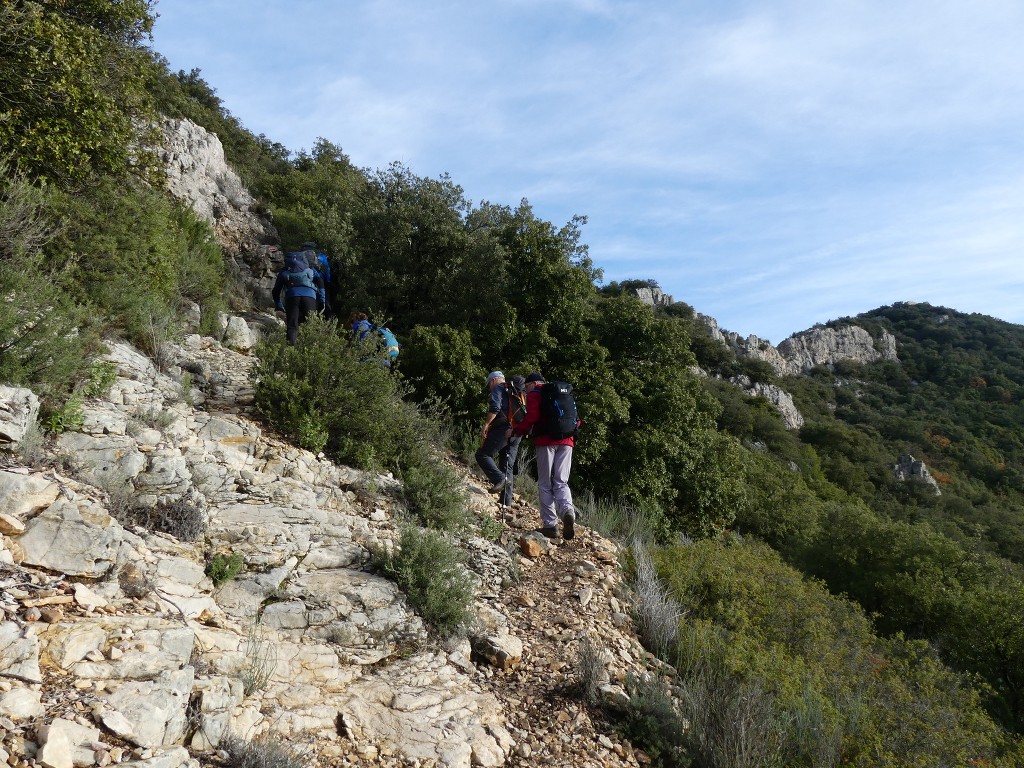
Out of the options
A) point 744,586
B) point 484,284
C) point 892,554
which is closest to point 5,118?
point 484,284

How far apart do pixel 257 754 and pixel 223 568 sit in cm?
163

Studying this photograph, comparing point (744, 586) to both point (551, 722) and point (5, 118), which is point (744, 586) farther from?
point (5, 118)

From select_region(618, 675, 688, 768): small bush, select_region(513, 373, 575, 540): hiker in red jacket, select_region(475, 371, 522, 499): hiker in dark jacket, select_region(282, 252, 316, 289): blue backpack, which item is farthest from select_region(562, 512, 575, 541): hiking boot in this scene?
select_region(282, 252, 316, 289): blue backpack

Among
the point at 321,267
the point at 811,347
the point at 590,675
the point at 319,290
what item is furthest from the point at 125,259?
the point at 811,347

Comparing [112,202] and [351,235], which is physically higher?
[351,235]

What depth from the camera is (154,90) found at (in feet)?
52.2

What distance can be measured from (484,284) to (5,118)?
7425mm

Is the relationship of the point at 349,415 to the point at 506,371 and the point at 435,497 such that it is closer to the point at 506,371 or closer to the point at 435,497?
the point at 435,497

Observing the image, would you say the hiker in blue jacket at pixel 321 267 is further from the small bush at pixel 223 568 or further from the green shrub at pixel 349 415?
the small bush at pixel 223 568

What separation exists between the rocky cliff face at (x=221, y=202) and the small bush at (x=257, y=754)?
36.7 feet

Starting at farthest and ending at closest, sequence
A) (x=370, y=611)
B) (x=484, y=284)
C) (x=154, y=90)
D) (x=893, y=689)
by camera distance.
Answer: (x=154, y=90) < (x=484, y=284) < (x=893, y=689) < (x=370, y=611)

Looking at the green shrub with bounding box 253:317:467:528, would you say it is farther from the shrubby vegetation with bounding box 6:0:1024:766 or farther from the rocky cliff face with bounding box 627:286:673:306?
the rocky cliff face with bounding box 627:286:673:306

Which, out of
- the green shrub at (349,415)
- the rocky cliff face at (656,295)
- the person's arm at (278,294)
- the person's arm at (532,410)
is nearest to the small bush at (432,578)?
the green shrub at (349,415)

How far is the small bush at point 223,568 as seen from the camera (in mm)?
4031
